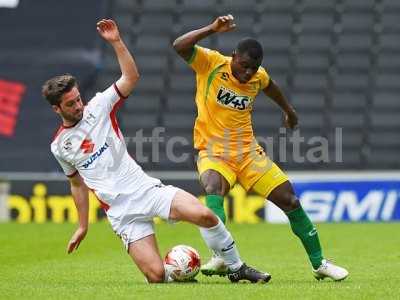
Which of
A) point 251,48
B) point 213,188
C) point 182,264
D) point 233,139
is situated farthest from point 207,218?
point 251,48

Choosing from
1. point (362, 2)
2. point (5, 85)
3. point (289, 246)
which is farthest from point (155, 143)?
point (289, 246)

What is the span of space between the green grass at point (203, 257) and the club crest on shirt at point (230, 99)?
1.57 m

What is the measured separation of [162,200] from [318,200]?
31.7 feet

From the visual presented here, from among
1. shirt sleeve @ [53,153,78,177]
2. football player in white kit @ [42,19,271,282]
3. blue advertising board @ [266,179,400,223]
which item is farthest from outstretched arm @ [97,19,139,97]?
blue advertising board @ [266,179,400,223]

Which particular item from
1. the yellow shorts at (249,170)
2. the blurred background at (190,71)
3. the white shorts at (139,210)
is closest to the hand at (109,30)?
the white shorts at (139,210)

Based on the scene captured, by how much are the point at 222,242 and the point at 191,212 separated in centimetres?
35

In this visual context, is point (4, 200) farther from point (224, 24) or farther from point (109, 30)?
point (224, 24)

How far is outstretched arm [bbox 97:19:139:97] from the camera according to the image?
870 centimetres

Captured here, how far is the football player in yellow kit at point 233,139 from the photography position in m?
9.20

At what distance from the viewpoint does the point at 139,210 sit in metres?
8.89

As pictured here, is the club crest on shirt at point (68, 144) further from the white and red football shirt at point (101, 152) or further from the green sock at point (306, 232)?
the green sock at point (306, 232)

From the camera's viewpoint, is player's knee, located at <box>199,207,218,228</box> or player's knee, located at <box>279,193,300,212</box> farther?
player's knee, located at <box>279,193,300,212</box>

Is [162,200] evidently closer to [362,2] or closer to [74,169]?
[74,169]

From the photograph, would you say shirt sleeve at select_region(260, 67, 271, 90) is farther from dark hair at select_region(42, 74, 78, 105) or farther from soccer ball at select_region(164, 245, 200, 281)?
dark hair at select_region(42, 74, 78, 105)
